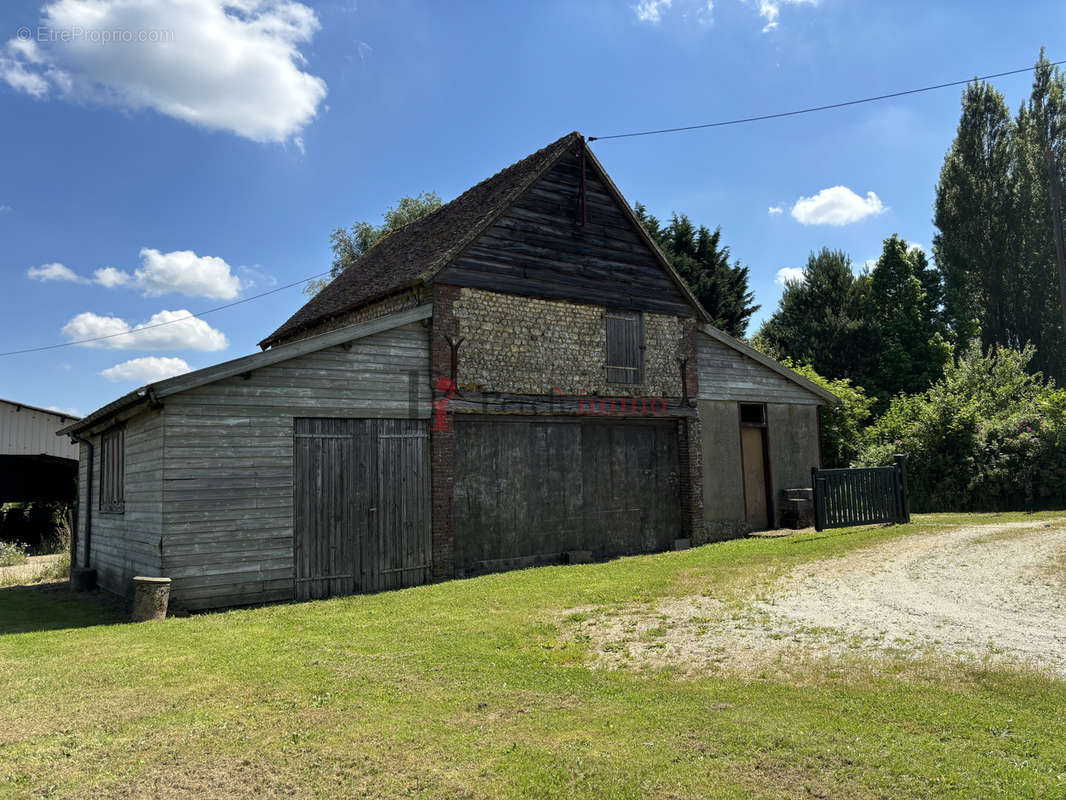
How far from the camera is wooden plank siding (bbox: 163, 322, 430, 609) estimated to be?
10.5 meters

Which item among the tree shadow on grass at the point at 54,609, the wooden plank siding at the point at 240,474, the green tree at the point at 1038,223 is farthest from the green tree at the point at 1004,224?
the tree shadow on grass at the point at 54,609

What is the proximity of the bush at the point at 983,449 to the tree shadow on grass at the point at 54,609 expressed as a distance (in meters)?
21.4

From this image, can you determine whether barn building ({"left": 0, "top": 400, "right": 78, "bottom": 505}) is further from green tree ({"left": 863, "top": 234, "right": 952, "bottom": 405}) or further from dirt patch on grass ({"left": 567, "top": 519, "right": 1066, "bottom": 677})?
green tree ({"left": 863, "top": 234, "right": 952, "bottom": 405})

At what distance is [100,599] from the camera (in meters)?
12.6

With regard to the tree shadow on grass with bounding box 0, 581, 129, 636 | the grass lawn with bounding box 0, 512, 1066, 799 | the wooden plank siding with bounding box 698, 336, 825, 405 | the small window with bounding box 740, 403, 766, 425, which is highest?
the wooden plank siding with bounding box 698, 336, 825, 405

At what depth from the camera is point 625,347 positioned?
1622 centimetres

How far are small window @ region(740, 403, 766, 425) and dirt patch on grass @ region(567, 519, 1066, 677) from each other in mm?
6426

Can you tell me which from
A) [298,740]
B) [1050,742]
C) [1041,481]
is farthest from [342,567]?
[1041,481]

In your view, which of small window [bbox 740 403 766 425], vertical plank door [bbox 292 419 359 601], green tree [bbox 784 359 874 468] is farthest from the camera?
green tree [bbox 784 359 874 468]

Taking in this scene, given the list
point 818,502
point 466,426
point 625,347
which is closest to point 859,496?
point 818,502

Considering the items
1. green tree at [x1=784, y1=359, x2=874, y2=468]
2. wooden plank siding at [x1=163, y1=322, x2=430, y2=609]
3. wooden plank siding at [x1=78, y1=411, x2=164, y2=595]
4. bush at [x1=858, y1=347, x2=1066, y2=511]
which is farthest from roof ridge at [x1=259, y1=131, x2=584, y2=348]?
bush at [x1=858, y1=347, x2=1066, y2=511]

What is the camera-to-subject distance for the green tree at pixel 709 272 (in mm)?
35000

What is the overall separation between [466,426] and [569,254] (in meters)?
4.46

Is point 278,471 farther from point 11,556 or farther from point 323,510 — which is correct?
point 11,556
